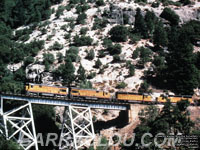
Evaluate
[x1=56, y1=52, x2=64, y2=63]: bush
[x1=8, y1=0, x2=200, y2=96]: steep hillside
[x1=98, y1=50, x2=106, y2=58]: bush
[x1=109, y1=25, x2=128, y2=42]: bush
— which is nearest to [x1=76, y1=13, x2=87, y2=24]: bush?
[x1=8, y1=0, x2=200, y2=96]: steep hillside

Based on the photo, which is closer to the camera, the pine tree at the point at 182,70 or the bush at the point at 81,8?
the pine tree at the point at 182,70

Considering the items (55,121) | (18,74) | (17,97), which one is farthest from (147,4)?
(17,97)

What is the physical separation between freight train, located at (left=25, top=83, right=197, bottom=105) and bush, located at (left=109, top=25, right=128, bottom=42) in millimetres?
32561

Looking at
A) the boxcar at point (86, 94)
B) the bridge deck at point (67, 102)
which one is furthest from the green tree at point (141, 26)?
the boxcar at point (86, 94)

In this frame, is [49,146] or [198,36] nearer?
[49,146]

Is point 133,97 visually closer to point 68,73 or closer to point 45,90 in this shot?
point 45,90

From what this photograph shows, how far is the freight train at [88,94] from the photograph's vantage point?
225 feet

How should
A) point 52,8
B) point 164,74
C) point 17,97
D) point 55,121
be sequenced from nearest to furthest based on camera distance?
1. point 17,97
2. point 55,121
3. point 164,74
4. point 52,8

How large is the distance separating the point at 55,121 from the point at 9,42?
40573mm

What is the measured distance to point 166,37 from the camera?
105500 millimetres

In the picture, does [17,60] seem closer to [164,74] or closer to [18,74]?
[18,74]

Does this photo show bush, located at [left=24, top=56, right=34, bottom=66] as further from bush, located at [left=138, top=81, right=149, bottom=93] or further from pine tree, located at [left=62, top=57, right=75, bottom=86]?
bush, located at [left=138, top=81, right=149, bottom=93]

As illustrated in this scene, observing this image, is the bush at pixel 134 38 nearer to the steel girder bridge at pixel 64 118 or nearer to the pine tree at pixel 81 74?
the pine tree at pixel 81 74

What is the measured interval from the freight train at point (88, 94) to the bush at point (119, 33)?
107 ft
